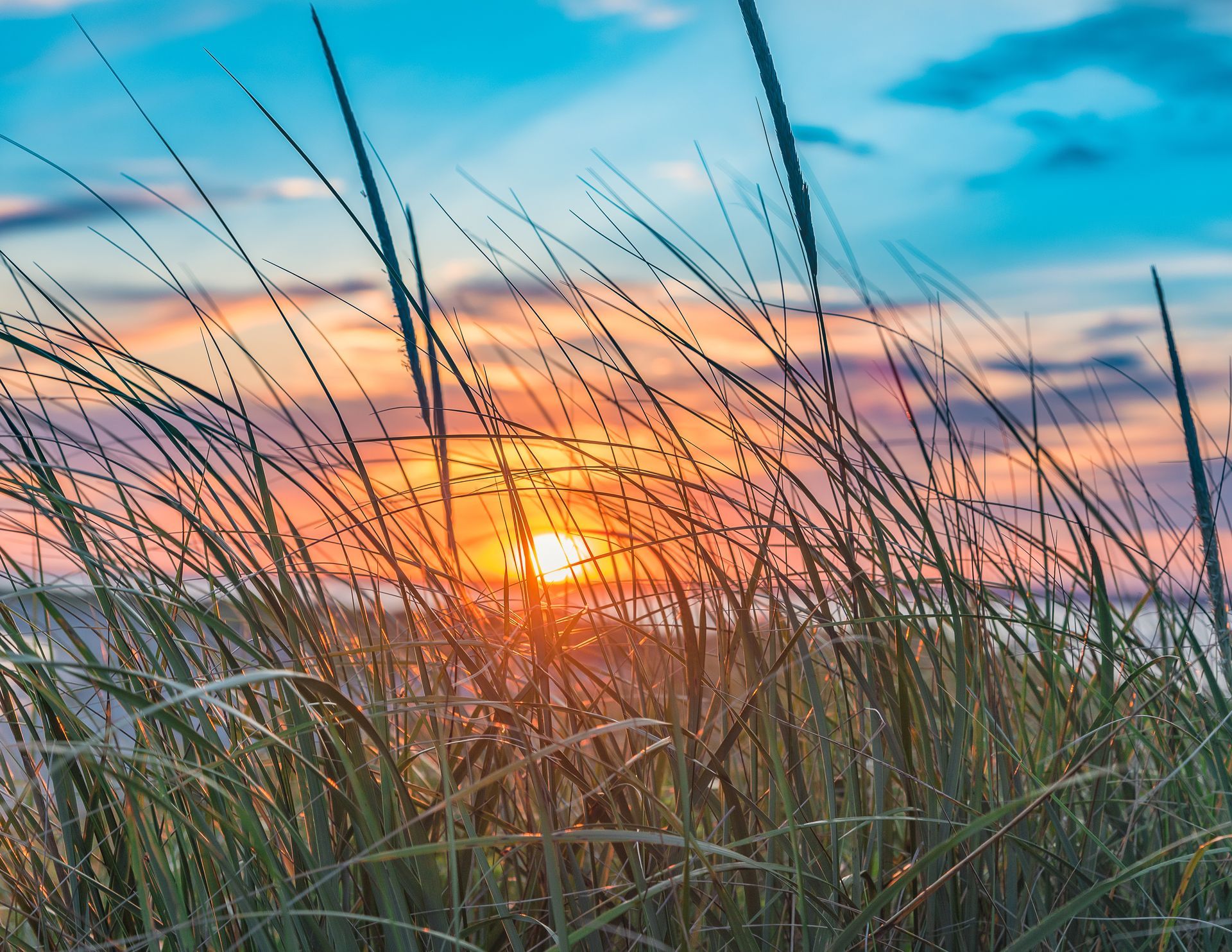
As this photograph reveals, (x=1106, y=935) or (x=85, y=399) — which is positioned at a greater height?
(x=85, y=399)

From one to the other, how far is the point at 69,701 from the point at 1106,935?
1.43 meters

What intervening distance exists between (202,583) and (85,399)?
31 cm

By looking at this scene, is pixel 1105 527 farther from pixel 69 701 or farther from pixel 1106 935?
pixel 69 701

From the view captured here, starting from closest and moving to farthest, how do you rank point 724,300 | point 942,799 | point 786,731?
point 942,799
point 786,731
point 724,300

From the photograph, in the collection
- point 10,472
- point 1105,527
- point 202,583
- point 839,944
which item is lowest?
point 839,944

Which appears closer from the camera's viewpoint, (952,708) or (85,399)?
(952,708)

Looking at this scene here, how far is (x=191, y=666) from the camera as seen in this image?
147 centimetres

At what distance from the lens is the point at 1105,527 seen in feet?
4.49

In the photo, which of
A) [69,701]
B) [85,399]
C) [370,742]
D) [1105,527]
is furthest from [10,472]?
[1105,527]

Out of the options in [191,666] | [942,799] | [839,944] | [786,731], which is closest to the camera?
[839,944]

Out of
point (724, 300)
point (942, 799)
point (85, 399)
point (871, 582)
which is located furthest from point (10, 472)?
point (942, 799)

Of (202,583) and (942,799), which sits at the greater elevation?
(202,583)

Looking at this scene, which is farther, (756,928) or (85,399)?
(85,399)

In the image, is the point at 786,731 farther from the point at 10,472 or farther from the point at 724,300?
the point at 10,472
